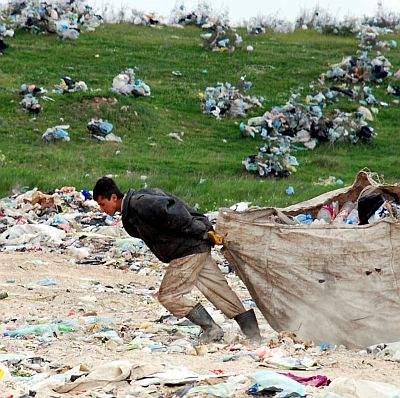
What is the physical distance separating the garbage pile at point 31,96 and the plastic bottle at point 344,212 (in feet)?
45.8

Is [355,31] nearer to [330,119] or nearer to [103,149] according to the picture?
[330,119]

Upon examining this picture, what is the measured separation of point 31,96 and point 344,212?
14.9 meters

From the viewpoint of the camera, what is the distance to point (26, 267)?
1096 cm

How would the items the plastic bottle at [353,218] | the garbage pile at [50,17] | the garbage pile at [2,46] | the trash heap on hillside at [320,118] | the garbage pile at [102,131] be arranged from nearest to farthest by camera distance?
the plastic bottle at [353,218] < the trash heap on hillside at [320,118] < the garbage pile at [102,131] < the garbage pile at [2,46] < the garbage pile at [50,17]

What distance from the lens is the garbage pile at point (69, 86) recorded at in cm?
2292

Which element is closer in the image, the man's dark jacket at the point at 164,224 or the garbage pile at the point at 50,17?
the man's dark jacket at the point at 164,224

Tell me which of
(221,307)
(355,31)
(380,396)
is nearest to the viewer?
(380,396)

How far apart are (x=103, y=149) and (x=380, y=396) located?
1518 cm

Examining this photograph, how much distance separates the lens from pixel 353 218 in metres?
8.09

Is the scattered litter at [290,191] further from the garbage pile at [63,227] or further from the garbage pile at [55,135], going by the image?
the garbage pile at [55,135]

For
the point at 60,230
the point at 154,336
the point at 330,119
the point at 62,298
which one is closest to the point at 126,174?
the point at 60,230

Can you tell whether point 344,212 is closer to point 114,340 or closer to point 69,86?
point 114,340

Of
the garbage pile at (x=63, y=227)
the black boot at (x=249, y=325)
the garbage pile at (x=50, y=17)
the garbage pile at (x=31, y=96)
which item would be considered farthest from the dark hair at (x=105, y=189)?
the garbage pile at (x=50, y=17)

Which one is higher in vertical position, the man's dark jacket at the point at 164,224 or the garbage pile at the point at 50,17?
the garbage pile at the point at 50,17
